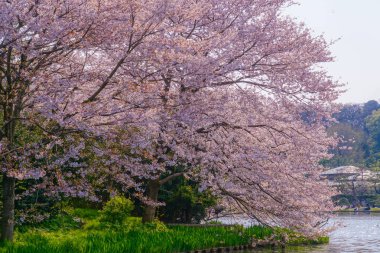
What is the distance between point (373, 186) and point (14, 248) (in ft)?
259

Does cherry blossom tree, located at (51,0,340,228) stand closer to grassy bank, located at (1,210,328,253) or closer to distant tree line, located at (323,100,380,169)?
grassy bank, located at (1,210,328,253)

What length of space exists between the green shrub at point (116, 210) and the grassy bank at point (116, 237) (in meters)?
0.38

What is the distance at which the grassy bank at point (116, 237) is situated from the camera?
12.2 meters

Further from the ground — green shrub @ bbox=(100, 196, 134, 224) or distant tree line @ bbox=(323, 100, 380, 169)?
distant tree line @ bbox=(323, 100, 380, 169)

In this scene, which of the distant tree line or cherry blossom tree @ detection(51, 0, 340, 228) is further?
the distant tree line

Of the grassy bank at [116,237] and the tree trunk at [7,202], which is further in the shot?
the grassy bank at [116,237]

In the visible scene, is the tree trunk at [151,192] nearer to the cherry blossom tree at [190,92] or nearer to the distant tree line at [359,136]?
the cherry blossom tree at [190,92]

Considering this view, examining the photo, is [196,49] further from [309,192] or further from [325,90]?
[309,192]

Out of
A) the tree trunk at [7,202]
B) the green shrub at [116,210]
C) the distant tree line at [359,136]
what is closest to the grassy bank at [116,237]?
the green shrub at [116,210]

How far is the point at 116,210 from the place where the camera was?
18.3 meters

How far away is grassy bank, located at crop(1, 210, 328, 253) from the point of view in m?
12.2

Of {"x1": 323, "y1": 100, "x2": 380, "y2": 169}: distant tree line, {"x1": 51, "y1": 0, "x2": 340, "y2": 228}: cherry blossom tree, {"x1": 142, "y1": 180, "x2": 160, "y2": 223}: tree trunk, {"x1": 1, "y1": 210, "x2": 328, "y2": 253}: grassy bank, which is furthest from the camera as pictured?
{"x1": 323, "y1": 100, "x2": 380, "y2": 169}: distant tree line

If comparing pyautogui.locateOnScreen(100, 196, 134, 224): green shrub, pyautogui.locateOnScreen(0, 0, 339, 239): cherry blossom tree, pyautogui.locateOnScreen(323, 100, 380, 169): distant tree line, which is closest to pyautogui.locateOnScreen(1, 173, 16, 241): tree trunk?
pyautogui.locateOnScreen(0, 0, 339, 239): cherry blossom tree

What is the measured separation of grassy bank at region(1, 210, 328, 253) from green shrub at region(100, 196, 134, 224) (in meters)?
0.38
